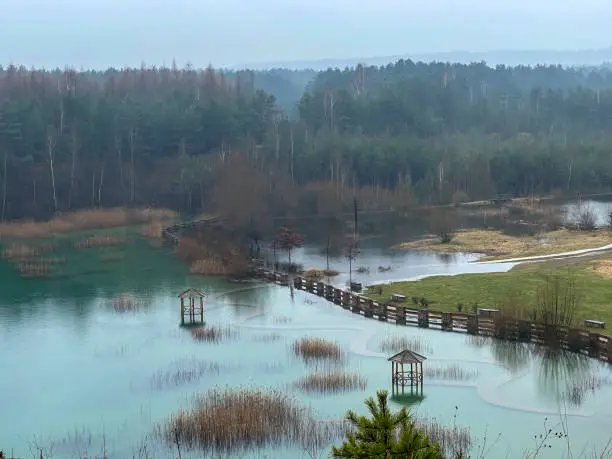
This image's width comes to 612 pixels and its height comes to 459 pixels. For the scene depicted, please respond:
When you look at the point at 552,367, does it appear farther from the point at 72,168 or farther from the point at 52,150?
the point at 52,150

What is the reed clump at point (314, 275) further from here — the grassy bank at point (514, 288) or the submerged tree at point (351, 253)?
the grassy bank at point (514, 288)

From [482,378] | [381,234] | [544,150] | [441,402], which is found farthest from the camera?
[544,150]

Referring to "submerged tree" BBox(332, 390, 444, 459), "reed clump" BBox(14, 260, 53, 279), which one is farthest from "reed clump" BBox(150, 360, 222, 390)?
"reed clump" BBox(14, 260, 53, 279)

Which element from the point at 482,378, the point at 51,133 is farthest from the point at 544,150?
the point at 482,378

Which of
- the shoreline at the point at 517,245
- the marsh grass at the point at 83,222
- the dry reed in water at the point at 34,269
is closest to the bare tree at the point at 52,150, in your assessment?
the marsh grass at the point at 83,222

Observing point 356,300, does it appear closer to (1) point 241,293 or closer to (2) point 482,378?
(1) point 241,293

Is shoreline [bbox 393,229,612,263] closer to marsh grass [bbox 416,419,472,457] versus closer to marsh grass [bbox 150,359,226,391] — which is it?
marsh grass [bbox 150,359,226,391]
